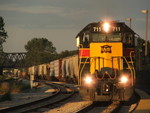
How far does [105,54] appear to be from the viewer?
630 inches

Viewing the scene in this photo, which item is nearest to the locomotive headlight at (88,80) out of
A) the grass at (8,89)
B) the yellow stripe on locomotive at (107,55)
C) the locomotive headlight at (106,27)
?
the yellow stripe on locomotive at (107,55)

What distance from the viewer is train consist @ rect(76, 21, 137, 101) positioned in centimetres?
1512

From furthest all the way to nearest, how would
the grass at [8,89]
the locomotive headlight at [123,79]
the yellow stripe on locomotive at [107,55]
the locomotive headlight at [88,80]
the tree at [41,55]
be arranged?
1. the tree at [41,55]
2. the grass at [8,89]
3. the yellow stripe on locomotive at [107,55]
4. the locomotive headlight at [88,80]
5. the locomotive headlight at [123,79]

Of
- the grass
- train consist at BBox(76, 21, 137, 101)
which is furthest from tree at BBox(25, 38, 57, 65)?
train consist at BBox(76, 21, 137, 101)

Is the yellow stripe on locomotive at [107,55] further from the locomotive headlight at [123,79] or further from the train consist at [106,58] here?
the locomotive headlight at [123,79]

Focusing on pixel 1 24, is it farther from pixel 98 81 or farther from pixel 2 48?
pixel 98 81

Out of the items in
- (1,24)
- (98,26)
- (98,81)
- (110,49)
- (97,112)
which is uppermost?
(1,24)

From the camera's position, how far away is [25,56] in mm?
173250

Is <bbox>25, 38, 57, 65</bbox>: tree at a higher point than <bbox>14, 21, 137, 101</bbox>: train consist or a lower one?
higher

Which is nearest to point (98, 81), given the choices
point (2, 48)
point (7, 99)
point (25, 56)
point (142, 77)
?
point (7, 99)

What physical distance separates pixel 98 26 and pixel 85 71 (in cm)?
221

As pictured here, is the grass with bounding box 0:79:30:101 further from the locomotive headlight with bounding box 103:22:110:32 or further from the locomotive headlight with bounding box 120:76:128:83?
the locomotive headlight with bounding box 120:76:128:83

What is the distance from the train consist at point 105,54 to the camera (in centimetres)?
1512

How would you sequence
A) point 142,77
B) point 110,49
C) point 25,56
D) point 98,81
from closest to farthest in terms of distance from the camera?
point 98,81 < point 110,49 < point 142,77 < point 25,56
